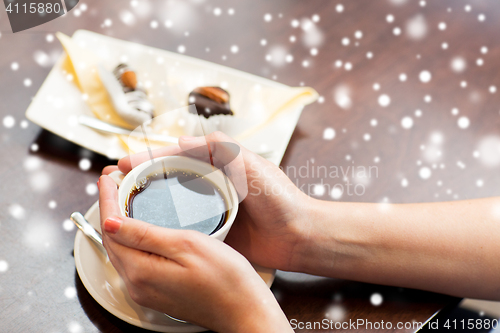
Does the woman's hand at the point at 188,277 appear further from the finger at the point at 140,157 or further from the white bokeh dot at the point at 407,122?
the white bokeh dot at the point at 407,122

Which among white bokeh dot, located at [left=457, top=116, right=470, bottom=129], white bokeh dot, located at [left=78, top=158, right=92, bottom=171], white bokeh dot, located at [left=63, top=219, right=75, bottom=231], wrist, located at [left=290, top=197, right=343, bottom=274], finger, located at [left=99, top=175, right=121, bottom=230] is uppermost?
white bokeh dot, located at [left=457, top=116, right=470, bottom=129]

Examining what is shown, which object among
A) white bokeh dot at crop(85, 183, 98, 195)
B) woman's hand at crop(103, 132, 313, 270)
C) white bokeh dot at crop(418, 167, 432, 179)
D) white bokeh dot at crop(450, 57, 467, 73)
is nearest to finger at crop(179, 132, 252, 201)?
woman's hand at crop(103, 132, 313, 270)

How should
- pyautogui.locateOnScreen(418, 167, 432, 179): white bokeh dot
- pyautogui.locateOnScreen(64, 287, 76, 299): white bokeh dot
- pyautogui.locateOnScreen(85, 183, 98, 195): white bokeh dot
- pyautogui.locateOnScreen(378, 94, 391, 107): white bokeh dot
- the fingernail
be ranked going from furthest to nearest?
pyautogui.locateOnScreen(378, 94, 391, 107): white bokeh dot < pyautogui.locateOnScreen(418, 167, 432, 179): white bokeh dot < pyautogui.locateOnScreen(85, 183, 98, 195): white bokeh dot < pyautogui.locateOnScreen(64, 287, 76, 299): white bokeh dot < the fingernail

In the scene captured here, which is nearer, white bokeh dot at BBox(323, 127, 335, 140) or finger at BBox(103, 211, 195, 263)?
finger at BBox(103, 211, 195, 263)

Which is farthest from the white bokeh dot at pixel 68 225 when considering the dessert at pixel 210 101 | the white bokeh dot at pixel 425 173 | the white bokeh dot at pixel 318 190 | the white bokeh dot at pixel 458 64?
the white bokeh dot at pixel 458 64

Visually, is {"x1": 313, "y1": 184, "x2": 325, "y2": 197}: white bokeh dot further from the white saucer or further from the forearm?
the white saucer

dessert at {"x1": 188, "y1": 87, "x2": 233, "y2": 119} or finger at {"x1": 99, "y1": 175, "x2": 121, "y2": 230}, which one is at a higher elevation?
dessert at {"x1": 188, "y1": 87, "x2": 233, "y2": 119}

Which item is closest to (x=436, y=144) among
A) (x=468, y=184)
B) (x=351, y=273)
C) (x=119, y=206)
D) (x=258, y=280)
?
(x=468, y=184)
